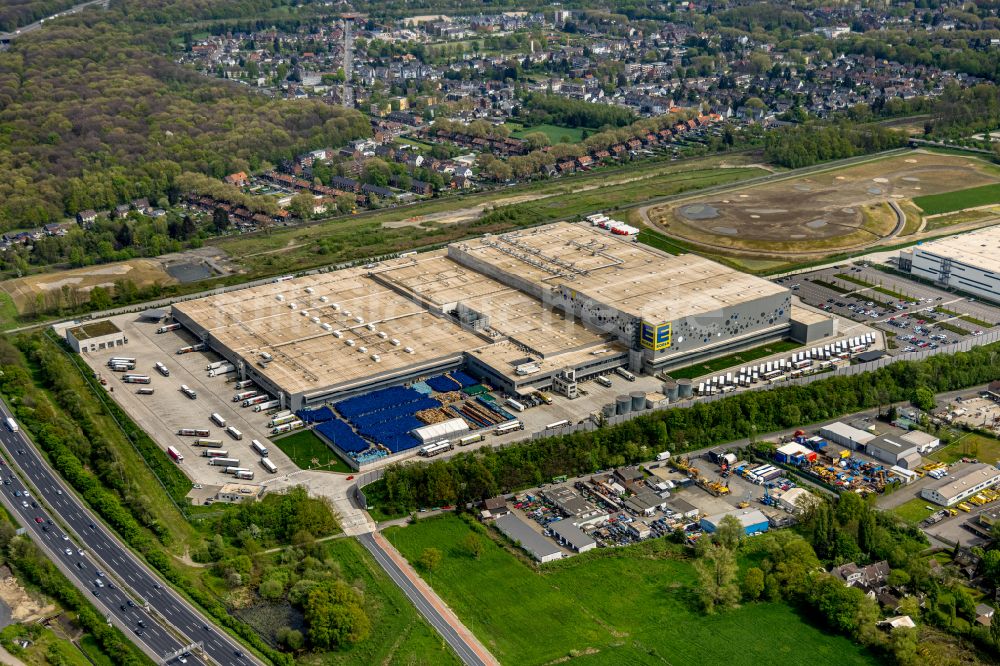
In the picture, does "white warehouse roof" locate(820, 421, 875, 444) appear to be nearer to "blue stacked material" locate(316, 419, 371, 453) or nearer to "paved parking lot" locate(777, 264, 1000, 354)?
"paved parking lot" locate(777, 264, 1000, 354)

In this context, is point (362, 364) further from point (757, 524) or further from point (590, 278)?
point (757, 524)

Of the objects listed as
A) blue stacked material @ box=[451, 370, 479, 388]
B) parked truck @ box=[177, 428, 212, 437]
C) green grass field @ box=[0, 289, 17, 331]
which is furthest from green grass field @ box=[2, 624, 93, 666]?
green grass field @ box=[0, 289, 17, 331]

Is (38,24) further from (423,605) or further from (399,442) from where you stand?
(423,605)

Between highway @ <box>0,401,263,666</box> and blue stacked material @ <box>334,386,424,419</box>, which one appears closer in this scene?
highway @ <box>0,401,263,666</box>

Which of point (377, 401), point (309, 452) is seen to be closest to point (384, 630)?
point (309, 452)

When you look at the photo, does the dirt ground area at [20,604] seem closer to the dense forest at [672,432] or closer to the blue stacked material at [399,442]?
the dense forest at [672,432]

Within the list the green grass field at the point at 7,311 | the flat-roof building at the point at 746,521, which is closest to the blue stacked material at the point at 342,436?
the flat-roof building at the point at 746,521
